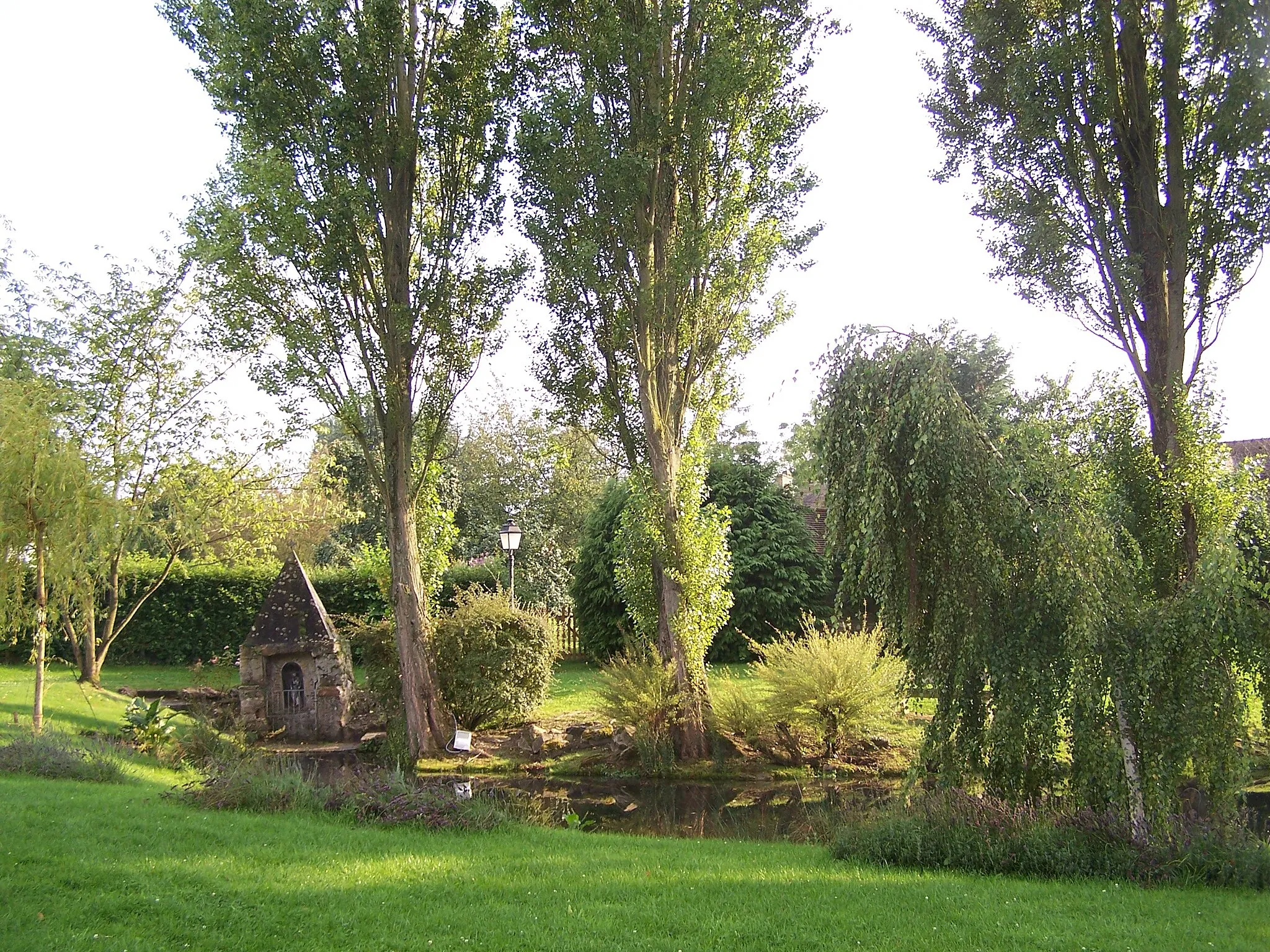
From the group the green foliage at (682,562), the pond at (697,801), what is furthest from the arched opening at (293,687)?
the green foliage at (682,562)

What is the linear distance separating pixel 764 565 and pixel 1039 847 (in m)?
14.7

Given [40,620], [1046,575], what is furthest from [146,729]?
[1046,575]

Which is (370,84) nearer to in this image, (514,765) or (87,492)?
(87,492)

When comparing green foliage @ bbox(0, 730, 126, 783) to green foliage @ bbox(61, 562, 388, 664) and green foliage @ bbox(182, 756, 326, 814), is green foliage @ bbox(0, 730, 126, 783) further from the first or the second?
green foliage @ bbox(61, 562, 388, 664)

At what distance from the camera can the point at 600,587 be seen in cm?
2131

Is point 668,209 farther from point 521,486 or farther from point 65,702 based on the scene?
point 521,486

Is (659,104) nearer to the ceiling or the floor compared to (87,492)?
nearer to the ceiling

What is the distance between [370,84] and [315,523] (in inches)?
813

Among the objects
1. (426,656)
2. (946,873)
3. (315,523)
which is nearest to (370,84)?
(426,656)

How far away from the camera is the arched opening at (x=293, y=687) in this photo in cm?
1500

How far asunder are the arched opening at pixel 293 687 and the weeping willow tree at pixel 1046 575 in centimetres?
1075

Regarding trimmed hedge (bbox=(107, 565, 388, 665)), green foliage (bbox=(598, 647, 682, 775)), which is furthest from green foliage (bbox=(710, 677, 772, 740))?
trimmed hedge (bbox=(107, 565, 388, 665))

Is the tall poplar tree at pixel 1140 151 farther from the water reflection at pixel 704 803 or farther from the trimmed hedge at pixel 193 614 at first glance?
the trimmed hedge at pixel 193 614

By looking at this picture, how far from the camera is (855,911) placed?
551 centimetres
